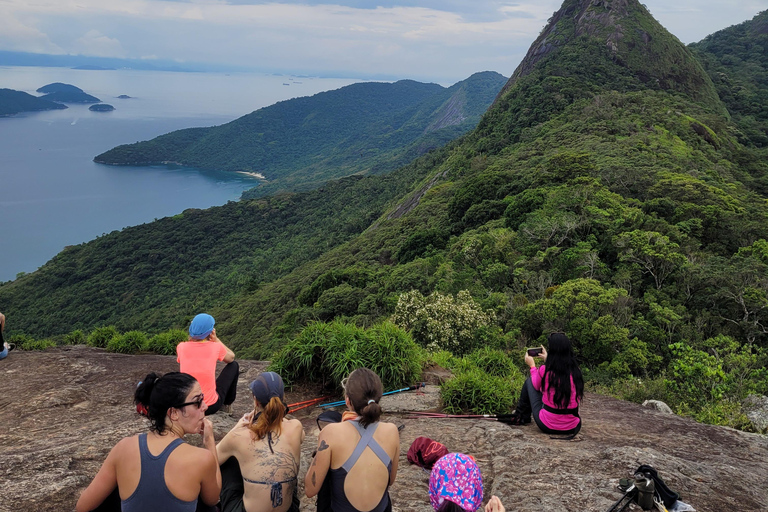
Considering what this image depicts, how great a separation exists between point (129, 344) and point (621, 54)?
74820 mm

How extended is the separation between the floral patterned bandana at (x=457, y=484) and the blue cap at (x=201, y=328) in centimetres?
298

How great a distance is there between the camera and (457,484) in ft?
9.61

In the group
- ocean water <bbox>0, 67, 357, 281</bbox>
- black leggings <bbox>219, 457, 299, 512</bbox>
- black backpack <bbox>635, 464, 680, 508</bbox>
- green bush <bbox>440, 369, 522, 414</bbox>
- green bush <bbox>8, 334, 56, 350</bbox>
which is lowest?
ocean water <bbox>0, 67, 357, 281</bbox>

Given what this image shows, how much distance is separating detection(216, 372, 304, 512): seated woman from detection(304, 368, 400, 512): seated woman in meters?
0.24

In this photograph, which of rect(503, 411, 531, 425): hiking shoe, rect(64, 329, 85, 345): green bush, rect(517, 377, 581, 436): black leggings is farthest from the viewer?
rect(64, 329, 85, 345): green bush

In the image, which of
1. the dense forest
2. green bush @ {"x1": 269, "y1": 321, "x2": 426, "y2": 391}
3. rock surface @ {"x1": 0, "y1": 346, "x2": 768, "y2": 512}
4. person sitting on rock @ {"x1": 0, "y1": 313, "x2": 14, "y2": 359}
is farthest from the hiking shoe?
person sitting on rock @ {"x1": 0, "y1": 313, "x2": 14, "y2": 359}

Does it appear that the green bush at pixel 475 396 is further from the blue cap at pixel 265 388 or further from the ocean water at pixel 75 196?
the ocean water at pixel 75 196

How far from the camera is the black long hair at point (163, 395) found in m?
2.87

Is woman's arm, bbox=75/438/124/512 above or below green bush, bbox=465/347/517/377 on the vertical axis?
above

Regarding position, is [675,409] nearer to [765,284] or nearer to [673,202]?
[765,284]

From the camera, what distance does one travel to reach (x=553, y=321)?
12.8 metres

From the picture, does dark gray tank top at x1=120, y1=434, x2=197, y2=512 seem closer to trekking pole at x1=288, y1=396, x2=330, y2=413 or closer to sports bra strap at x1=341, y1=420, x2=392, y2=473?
sports bra strap at x1=341, y1=420, x2=392, y2=473

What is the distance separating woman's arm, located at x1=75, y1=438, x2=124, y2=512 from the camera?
9.24 ft

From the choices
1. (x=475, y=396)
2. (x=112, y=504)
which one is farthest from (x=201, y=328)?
(x=475, y=396)
